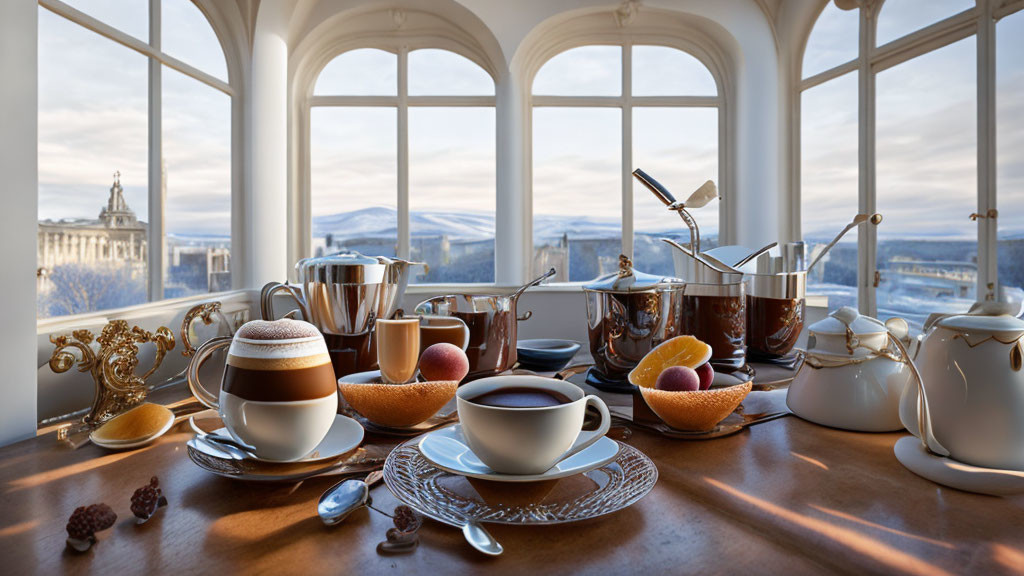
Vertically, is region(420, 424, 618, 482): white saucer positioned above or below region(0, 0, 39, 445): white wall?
below

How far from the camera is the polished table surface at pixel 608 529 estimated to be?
451 millimetres

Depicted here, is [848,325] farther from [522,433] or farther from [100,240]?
[100,240]

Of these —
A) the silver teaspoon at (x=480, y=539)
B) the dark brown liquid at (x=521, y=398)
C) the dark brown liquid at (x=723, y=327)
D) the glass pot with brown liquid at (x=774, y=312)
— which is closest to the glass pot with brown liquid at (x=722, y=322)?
the dark brown liquid at (x=723, y=327)

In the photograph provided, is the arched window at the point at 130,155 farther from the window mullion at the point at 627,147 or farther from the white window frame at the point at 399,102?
the window mullion at the point at 627,147

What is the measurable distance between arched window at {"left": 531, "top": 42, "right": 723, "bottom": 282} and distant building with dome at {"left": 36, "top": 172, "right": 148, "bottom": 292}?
219 centimetres

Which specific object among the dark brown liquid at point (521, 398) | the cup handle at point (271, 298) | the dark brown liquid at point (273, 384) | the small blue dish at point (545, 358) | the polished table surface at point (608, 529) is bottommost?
the polished table surface at point (608, 529)

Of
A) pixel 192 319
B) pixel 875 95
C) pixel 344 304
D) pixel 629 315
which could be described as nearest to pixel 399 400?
pixel 344 304

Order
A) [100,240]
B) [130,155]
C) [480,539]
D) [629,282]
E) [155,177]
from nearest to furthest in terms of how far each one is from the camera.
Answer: [480,539] → [629,282] → [100,240] → [130,155] → [155,177]

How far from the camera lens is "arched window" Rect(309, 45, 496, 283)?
3617 millimetres

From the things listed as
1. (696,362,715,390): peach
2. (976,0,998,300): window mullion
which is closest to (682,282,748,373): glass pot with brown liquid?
(696,362,715,390): peach

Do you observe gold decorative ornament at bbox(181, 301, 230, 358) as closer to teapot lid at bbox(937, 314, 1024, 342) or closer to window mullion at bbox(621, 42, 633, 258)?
teapot lid at bbox(937, 314, 1024, 342)

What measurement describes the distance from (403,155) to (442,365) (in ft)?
9.69

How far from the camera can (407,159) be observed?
11.9 ft

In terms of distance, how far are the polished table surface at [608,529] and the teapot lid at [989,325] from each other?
0.56 feet
